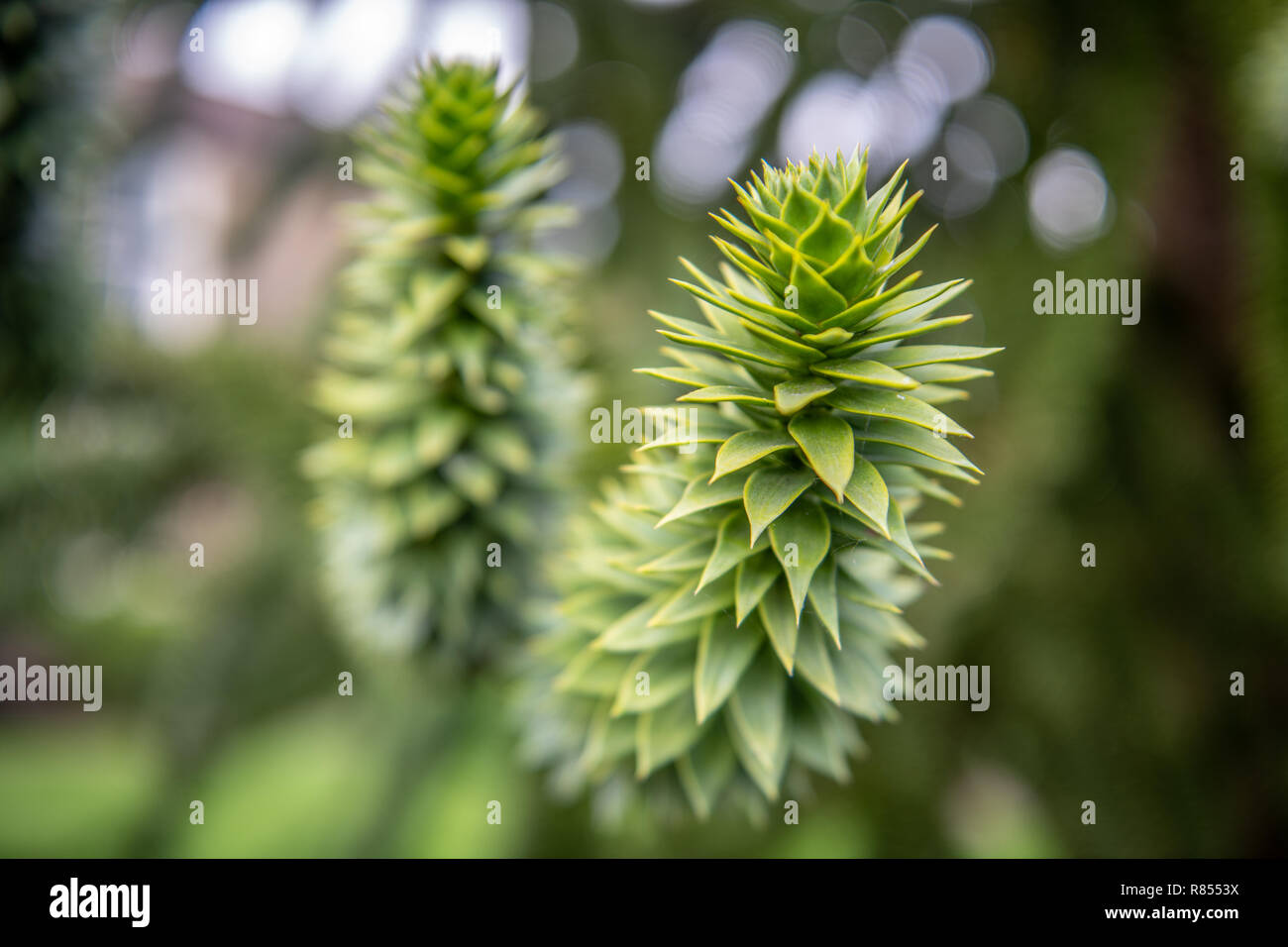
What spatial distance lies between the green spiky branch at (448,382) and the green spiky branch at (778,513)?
0.25m

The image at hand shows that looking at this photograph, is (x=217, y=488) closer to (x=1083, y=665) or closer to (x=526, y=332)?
(x=526, y=332)

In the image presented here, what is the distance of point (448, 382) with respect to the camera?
1152 millimetres

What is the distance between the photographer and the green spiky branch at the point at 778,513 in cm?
70

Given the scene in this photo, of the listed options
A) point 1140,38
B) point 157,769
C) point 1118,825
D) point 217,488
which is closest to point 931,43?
point 1140,38

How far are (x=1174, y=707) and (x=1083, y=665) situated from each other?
0.29 metres

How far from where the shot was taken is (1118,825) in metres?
1.91

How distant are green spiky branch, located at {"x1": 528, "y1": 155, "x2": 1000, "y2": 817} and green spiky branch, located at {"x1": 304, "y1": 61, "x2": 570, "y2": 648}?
0.25m

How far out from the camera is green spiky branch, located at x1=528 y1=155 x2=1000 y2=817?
0.70 m
